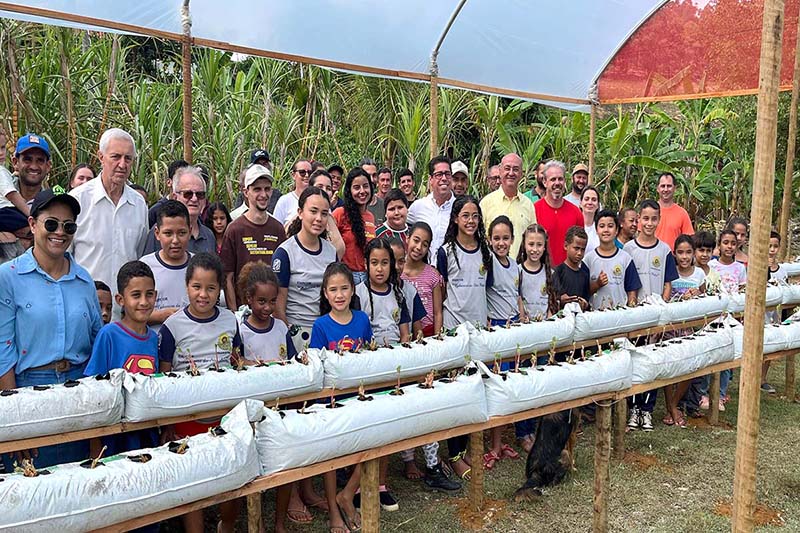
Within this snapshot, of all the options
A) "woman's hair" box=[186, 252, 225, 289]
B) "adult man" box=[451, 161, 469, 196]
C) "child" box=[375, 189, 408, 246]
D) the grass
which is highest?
"adult man" box=[451, 161, 469, 196]

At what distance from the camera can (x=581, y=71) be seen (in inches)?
322

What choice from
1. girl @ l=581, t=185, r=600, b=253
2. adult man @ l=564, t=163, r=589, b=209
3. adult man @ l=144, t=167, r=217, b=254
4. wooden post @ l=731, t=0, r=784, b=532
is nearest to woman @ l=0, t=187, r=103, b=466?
adult man @ l=144, t=167, r=217, b=254

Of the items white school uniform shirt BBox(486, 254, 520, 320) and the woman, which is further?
white school uniform shirt BBox(486, 254, 520, 320)

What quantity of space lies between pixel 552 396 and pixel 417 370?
747 millimetres

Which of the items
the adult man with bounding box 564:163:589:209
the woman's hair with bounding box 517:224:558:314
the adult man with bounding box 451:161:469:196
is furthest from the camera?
the adult man with bounding box 564:163:589:209

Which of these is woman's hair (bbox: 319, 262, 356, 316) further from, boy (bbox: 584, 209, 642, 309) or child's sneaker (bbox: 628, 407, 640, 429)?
child's sneaker (bbox: 628, 407, 640, 429)

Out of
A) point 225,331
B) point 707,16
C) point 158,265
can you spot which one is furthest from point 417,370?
point 707,16

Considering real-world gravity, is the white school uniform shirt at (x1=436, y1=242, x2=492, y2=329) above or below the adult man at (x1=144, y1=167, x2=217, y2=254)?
below

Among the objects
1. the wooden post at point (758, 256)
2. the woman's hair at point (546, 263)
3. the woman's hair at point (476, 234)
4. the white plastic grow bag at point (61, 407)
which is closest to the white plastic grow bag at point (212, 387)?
the white plastic grow bag at point (61, 407)

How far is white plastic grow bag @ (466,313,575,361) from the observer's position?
4031 mm

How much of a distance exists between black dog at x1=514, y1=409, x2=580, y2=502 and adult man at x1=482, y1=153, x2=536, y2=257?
5.80 ft

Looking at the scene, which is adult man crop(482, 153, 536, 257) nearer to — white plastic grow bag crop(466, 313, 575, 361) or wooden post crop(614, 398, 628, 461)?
white plastic grow bag crop(466, 313, 575, 361)

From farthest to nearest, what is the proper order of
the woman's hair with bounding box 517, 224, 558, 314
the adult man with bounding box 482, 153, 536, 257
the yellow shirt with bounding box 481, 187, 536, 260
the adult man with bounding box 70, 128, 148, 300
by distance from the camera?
the yellow shirt with bounding box 481, 187, 536, 260 → the adult man with bounding box 482, 153, 536, 257 → the woman's hair with bounding box 517, 224, 558, 314 → the adult man with bounding box 70, 128, 148, 300

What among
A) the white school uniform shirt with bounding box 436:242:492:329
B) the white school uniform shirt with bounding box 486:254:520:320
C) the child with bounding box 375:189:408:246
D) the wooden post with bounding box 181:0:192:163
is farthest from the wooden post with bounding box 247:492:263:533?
the wooden post with bounding box 181:0:192:163
